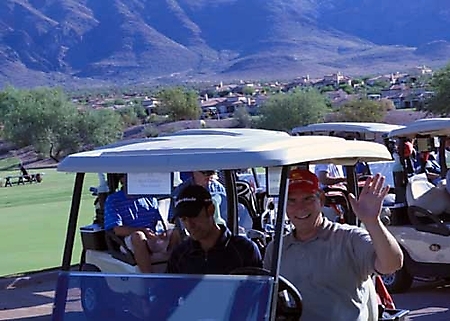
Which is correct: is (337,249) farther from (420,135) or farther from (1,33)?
(1,33)

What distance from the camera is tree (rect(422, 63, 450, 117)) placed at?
5734cm

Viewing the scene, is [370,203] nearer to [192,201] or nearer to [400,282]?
[192,201]

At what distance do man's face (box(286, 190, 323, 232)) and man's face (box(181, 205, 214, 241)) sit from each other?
47 centimetres

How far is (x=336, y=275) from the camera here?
4219 millimetres

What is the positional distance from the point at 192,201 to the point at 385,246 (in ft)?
3.47

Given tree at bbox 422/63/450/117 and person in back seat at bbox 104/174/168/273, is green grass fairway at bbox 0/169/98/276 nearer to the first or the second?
person in back seat at bbox 104/174/168/273

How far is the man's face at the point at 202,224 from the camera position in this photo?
4.70 meters

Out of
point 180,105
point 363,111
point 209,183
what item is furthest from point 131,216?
point 180,105

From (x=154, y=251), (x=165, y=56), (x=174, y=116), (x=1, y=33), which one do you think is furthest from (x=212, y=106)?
(x=1, y=33)

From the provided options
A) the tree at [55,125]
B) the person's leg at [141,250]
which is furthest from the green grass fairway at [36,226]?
the tree at [55,125]

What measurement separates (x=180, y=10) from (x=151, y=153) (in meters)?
196

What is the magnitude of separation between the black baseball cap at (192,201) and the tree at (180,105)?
77970mm

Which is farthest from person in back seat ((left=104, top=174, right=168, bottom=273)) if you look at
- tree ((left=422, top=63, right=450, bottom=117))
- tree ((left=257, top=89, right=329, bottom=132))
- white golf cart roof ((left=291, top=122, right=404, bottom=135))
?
tree ((left=257, top=89, right=329, bottom=132))

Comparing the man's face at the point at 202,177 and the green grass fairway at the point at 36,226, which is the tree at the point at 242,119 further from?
the man's face at the point at 202,177
